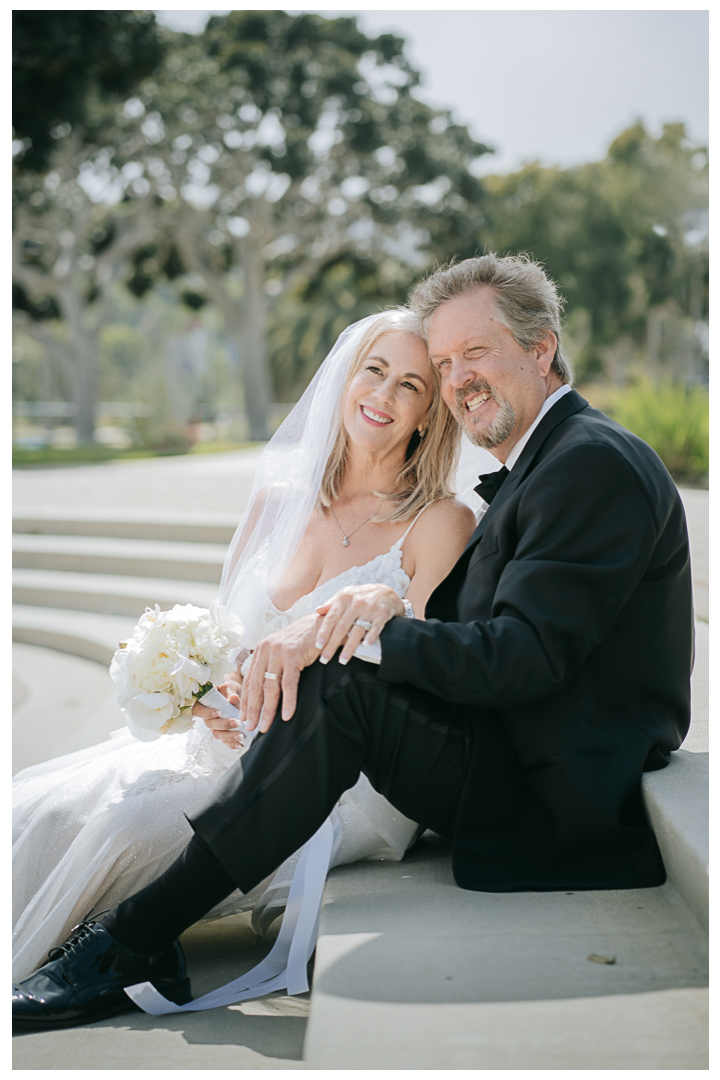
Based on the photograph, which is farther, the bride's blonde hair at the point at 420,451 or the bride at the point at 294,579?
the bride's blonde hair at the point at 420,451

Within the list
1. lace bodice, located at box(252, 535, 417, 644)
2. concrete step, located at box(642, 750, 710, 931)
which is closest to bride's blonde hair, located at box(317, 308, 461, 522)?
lace bodice, located at box(252, 535, 417, 644)

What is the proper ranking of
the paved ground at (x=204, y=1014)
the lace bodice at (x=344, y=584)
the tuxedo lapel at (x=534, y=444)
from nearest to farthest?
the paved ground at (x=204, y=1014)
the tuxedo lapel at (x=534, y=444)
the lace bodice at (x=344, y=584)

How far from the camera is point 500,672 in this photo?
206 cm

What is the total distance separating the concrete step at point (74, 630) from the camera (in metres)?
6.92

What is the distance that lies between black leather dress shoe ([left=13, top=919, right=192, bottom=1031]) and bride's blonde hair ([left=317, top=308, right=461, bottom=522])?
1589 millimetres

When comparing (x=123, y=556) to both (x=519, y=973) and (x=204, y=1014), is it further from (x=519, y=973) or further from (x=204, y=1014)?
(x=519, y=973)

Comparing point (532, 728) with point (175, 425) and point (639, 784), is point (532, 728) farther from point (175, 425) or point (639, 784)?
point (175, 425)

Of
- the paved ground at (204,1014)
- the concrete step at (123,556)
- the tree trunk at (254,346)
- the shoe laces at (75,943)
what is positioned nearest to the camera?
the paved ground at (204,1014)

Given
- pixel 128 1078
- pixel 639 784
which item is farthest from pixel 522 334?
pixel 128 1078

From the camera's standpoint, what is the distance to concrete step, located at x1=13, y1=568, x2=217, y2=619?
24.1 feet

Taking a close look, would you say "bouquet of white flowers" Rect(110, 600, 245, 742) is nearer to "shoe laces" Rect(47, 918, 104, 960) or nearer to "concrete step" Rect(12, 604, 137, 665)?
"shoe laces" Rect(47, 918, 104, 960)

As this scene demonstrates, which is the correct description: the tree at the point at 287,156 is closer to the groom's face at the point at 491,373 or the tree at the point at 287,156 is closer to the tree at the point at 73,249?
the tree at the point at 73,249

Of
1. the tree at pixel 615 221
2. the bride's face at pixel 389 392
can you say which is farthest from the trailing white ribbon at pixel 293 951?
the tree at pixel 615 221

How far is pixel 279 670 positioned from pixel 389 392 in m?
1.30
